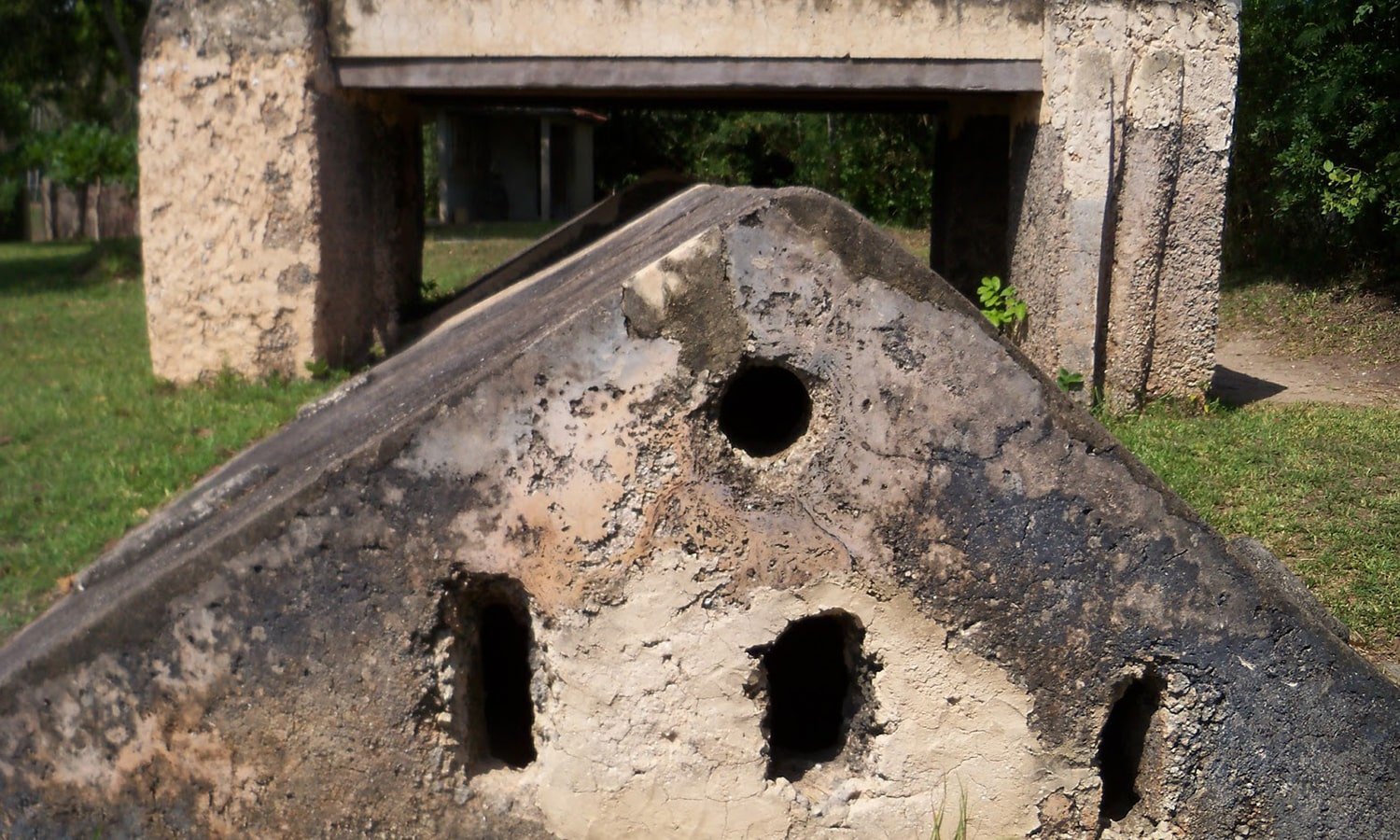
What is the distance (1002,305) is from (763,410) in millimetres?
4369

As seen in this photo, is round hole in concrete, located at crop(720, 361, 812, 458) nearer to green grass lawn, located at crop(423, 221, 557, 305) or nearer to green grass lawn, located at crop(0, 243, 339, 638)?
green grass lawn, located at crop(0, 243, 339, 638)

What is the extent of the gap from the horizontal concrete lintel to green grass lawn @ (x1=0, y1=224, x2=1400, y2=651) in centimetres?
198

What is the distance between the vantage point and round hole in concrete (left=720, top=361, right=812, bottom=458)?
3236mm

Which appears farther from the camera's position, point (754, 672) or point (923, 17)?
point (923, 17)

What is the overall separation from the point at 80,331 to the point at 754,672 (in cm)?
966

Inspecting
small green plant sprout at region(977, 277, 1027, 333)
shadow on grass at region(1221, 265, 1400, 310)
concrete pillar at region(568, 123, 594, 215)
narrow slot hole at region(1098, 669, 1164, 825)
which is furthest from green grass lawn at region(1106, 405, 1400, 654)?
concrete pillar at region(568, 123, 594, 215)

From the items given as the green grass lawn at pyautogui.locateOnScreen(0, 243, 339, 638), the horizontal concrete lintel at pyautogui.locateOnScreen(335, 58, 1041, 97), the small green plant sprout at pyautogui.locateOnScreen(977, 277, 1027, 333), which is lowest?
the green grass lawn at pyautogui.locateOnScreen(0, 243, 339, 638)

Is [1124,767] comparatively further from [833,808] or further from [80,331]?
[80,331]

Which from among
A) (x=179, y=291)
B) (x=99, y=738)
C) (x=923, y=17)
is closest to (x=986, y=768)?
(x=99, y=738)

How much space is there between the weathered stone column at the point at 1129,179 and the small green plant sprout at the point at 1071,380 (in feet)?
0.15

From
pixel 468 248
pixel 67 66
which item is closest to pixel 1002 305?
pixel 468 248

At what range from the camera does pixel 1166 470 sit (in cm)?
588

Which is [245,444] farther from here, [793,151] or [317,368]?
[793,151]

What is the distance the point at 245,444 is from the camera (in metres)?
6.32
